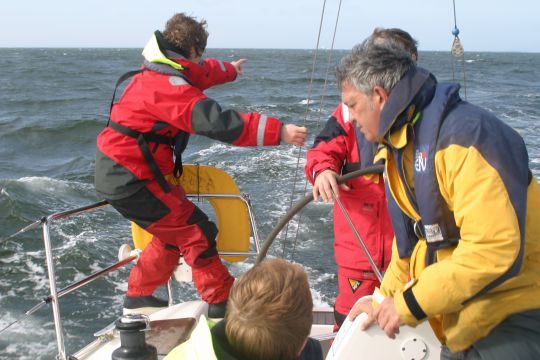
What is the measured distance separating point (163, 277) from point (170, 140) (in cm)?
73

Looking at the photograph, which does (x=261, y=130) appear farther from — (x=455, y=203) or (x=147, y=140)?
(x=455, y=203)

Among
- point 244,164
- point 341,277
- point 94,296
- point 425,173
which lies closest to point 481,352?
point 425,173

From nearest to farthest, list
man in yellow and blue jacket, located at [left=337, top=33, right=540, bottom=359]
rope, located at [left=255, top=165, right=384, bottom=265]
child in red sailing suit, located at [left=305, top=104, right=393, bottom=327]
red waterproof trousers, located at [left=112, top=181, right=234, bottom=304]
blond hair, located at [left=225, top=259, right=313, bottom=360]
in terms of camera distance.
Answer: blond hair, located at [left=225, top=259, right=313, bottom=360]
man in yellow and blue jacket, located at [left=337, top=33, right=540, bottom=359]
rope, located at [left=255, top=165, right=384, bottom=265]
child in red sailing suit, located at [left=305, top=104, right=393, bottom=327]
red waterproof trousers, located at [left=112, top=181, right=234, bottom=304]

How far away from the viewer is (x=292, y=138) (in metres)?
2.85

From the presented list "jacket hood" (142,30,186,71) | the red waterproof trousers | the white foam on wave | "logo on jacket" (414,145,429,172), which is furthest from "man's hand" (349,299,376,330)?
the white foam on wave

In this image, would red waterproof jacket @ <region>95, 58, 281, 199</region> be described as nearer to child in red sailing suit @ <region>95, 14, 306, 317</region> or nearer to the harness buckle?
child in red sailing suit @ <region>95, 14, 306, 317</region>

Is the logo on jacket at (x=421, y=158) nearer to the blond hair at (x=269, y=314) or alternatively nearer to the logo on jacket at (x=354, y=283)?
the blond hair at (x=269, y=314)

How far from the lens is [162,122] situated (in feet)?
9.73

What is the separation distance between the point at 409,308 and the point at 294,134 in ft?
4.39

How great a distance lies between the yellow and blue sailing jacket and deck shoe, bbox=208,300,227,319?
163cm

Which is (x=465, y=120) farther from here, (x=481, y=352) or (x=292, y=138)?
(x=292, y=138)

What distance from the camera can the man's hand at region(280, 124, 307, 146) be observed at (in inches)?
112

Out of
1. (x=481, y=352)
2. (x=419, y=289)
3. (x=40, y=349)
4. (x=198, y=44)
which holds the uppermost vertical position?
(x=198, y=44)

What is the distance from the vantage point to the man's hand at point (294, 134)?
2.84 metres
